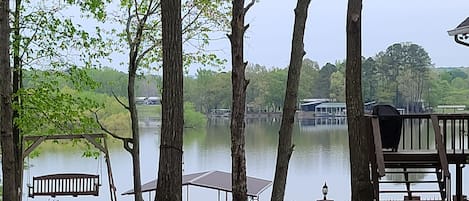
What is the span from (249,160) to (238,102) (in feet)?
36.0

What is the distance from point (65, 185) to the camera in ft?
38.3

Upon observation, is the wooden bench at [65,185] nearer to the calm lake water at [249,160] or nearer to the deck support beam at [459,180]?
the calm lake water at [249,160]

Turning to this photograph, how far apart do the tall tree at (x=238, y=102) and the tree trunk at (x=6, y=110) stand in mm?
2718

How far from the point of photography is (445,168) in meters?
6.19

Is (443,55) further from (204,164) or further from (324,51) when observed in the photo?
(204,164)

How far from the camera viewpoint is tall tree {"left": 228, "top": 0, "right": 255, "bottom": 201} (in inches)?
284

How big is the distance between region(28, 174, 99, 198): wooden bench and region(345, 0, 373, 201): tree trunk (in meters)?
6.44

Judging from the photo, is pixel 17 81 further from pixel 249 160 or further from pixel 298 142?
pixel 298 142

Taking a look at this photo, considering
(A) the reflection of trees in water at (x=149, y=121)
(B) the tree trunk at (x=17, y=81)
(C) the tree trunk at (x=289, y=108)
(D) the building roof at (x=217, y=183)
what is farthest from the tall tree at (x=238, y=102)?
(A) the reflection of trees in water at (x=149, y=121)

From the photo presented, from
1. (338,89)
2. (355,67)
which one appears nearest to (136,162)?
(338,89)

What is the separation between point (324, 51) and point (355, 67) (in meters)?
13.6

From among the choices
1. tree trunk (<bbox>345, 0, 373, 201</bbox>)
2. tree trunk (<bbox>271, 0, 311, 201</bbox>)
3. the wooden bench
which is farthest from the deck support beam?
the wooden bench

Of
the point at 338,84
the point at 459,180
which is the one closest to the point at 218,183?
the point at 459,180

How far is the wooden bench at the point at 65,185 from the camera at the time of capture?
38.0 ft
